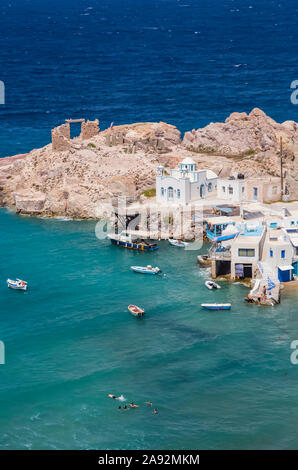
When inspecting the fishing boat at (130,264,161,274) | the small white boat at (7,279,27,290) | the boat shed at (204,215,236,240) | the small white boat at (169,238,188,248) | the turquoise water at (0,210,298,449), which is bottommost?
the turquoise water at (0,210,298,449)

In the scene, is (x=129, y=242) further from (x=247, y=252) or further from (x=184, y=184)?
(x=247, y=252)

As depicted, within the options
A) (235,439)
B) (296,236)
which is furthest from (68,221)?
(235,439)

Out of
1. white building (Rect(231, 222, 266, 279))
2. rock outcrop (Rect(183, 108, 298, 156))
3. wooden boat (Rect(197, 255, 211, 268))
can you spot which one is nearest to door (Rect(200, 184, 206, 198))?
rock outcrop (Rect(183, 108, 298, 156))

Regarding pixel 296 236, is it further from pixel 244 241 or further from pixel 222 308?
pixel 222 308

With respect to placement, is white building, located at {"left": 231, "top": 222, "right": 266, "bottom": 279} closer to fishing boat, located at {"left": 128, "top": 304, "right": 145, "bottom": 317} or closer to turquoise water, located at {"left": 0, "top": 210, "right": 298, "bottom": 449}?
turquoise water, located at {"left": 0, "top": 210, "right": 298, "bottom": 449}

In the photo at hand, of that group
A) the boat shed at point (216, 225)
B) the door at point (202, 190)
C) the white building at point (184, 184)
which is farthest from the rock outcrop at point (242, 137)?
the boat shed at point (216, 225)
